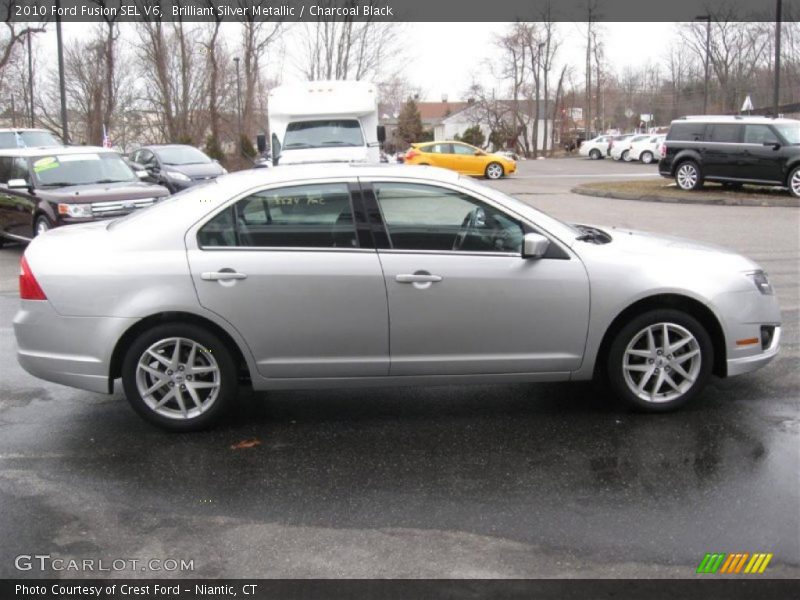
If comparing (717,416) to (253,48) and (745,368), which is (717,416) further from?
(253,48)

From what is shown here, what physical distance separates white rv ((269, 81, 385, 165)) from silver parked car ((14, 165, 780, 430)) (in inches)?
514

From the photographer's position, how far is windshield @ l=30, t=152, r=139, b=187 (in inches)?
496

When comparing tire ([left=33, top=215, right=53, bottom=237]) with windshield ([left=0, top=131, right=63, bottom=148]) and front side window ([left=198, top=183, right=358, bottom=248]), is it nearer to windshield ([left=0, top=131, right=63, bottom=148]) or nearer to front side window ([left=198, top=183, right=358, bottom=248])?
front side window ([left=198, top=183, right=358, bottom=248])

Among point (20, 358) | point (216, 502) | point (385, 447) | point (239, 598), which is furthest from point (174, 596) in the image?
point (20, 358)

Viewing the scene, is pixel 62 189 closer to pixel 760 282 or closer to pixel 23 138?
pixel 760 282

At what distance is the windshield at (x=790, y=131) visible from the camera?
60.8 feet

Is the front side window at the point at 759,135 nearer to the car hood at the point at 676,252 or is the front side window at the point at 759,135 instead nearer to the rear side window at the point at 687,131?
the rear side window at the point at 687,131

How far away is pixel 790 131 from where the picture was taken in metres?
18.7

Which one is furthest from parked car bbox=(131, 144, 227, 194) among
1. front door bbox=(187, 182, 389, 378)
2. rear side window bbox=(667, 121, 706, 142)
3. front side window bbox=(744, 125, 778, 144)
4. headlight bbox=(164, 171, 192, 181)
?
front door bbox=(187, 182, 389, 378)

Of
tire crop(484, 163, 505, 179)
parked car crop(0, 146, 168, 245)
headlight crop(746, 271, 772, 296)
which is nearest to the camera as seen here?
headlight crop(746, 271, 772, 296)

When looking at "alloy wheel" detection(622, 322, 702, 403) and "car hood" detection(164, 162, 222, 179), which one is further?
"car hood" detection(164, 162, 222, 179)

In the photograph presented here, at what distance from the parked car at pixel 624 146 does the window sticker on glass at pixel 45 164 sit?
122 ft

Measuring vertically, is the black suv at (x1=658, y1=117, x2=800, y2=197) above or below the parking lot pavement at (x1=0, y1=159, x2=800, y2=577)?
above
